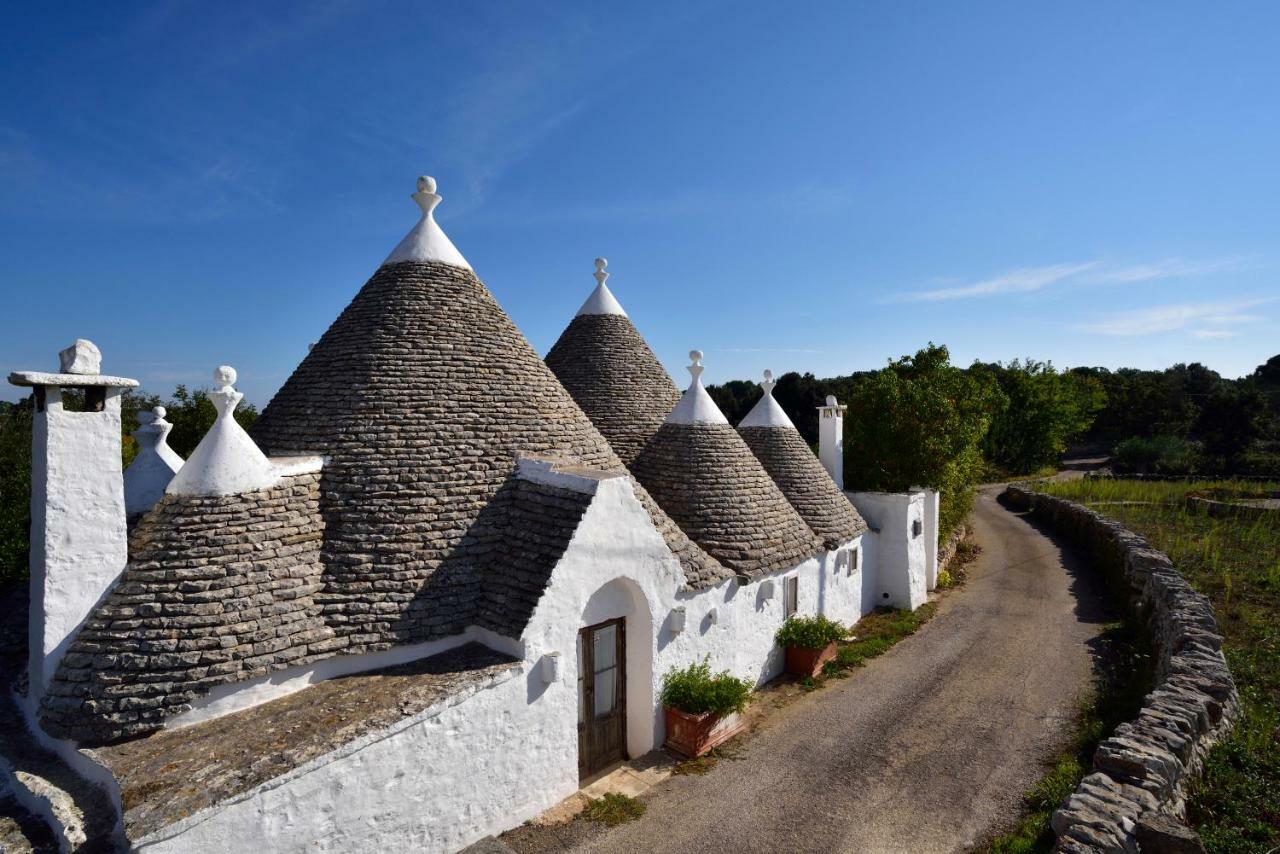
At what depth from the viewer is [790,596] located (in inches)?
496

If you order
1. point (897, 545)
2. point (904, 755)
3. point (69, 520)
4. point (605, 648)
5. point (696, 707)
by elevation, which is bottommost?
point (904, 755)

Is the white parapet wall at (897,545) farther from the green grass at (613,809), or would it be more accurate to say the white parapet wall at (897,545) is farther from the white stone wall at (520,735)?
the green grass at (613,809)

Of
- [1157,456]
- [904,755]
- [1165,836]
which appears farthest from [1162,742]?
[1157,456]

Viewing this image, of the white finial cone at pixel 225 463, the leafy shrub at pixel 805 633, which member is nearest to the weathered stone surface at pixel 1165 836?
the leafy shrub at pixel 805 633

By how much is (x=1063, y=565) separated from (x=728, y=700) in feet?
52.8

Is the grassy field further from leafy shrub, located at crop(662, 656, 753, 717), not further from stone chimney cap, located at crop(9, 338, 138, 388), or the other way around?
stone chimney cap, located at crop(9, 338, 138, 388)

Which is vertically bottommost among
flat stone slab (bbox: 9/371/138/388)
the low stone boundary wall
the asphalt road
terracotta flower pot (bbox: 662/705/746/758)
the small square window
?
the asphalt road

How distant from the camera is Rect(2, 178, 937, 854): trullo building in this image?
600 centimetres

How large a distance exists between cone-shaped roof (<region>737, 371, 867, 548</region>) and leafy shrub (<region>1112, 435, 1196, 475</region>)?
3600cm

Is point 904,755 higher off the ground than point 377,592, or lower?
lower

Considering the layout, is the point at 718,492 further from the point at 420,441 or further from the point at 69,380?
the point at 69,380

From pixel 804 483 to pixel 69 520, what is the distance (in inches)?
491

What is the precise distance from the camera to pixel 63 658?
6.30 metres

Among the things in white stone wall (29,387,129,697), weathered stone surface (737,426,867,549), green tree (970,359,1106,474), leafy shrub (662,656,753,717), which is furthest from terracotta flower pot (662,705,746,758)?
green tree (970,359,1106,474)
